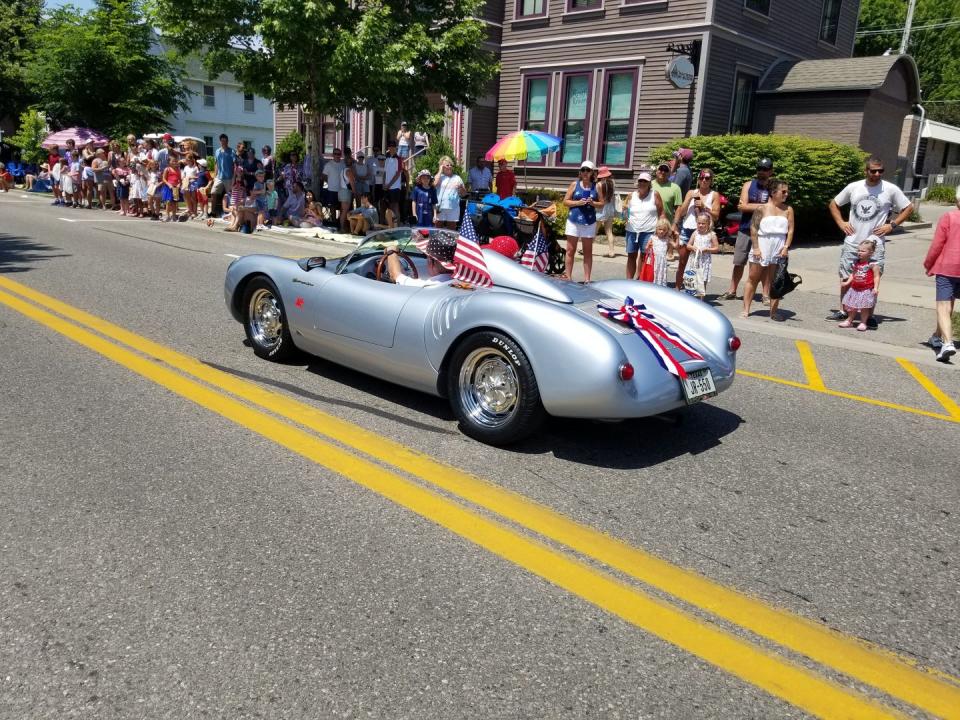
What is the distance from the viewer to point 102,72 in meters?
30.9

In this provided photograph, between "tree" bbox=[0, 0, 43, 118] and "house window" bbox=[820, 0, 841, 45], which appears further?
"tree" bbox=[0, 0, 43, 118]

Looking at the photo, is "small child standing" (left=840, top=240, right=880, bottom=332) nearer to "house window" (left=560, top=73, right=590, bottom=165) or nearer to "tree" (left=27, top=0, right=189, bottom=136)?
"house window" (left=560, top=73, right=590, bottom=165)

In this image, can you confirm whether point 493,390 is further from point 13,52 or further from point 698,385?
point 13,52

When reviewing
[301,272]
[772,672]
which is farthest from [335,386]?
[772,672]

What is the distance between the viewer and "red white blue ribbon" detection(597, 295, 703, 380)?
14.4 ft

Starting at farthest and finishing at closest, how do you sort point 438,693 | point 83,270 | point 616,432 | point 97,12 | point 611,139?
point 97,12 < point 611,139 < point 83,270 < point 616,432 < point 438,693

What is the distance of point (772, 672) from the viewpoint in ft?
8.52

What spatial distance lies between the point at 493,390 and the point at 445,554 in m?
1.44

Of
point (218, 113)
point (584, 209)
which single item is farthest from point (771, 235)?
point (218, 113)

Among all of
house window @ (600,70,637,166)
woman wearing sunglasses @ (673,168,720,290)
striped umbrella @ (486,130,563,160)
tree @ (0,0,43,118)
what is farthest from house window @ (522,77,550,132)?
tree @ (0,0,43,118)

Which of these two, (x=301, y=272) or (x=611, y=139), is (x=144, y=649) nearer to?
(x=301, y=272)

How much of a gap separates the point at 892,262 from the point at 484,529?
14167 mm

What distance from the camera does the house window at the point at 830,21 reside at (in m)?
23.6

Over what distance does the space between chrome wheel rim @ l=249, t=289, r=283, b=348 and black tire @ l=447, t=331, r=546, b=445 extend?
1.92 metres
